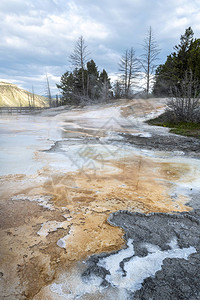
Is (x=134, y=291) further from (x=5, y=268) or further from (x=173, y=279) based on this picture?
(x=5, y=268)

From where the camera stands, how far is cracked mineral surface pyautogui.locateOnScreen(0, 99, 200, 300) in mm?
1342

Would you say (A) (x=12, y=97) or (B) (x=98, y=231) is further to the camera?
(A) (x=12, y=97)

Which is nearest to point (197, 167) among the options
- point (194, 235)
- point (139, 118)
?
point (194, 235)

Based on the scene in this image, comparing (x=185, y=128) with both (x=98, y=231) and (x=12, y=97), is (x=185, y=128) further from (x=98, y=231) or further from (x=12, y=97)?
(x=12, y=97)

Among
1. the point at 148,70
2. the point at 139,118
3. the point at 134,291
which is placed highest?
the point at 148,70

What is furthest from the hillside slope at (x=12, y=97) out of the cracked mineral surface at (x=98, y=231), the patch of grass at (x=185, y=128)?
the cracked mineral surface at (x=98, y=231)

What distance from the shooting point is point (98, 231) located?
1.93 m

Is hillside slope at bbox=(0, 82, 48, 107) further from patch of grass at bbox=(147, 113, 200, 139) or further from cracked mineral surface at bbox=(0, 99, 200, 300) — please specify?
cracked mineral surface at bbox=(0, 99, 200, 300)

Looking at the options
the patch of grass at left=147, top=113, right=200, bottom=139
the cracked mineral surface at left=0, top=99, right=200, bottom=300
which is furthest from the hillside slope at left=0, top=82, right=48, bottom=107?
the cracked mineral surface at left=0, top=99, right=200, bottom=300

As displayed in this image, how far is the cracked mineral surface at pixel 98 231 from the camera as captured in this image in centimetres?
134

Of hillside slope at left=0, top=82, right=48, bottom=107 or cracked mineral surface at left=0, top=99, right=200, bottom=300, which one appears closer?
cracked mineral surface at left=0, top=99, right=200, bottom=300

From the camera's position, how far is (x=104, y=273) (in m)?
1.44

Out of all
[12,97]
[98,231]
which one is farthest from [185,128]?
[12,97]

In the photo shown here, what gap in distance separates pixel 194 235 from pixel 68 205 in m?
1.40
